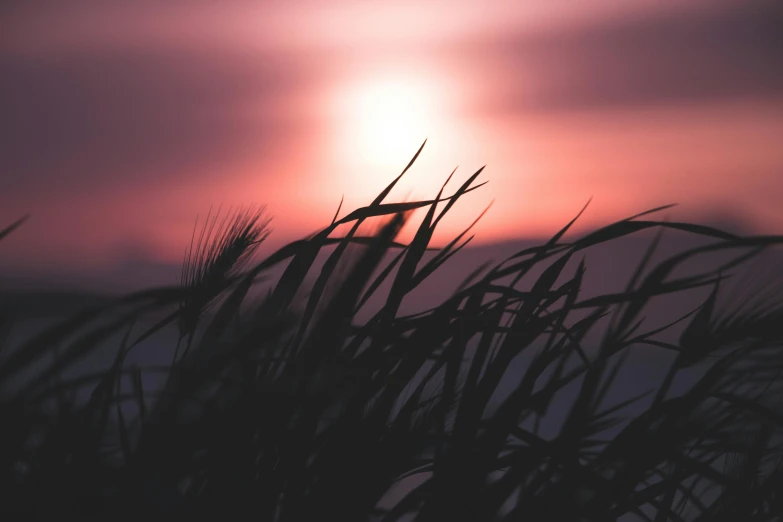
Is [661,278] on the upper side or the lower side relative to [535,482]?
upper

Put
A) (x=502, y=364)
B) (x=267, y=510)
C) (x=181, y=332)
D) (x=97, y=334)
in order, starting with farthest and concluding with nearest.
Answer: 1. (x=181, y=332)
2. (x=502, y=364)
3. (x=267, y=510)
4. (x=97, y=334)

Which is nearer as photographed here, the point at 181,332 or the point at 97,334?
the point at 97,334

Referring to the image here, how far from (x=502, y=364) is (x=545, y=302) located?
0.13 m

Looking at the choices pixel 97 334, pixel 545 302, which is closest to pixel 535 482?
pixel 545 302

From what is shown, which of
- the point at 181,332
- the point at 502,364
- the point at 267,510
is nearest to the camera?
the point at 267,510

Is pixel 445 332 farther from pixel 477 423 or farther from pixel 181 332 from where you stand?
pixel 181 332

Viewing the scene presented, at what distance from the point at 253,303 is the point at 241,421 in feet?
0.40

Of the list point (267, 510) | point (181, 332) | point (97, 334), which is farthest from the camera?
point (181, 332)

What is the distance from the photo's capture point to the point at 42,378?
61 centimetres

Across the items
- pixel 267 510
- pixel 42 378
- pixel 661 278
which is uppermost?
pixel 661 278

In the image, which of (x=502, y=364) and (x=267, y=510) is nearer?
(x=267, y=510)

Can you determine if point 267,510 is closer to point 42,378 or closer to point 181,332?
point 42,378

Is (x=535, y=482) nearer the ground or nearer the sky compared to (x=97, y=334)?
nearer the ground

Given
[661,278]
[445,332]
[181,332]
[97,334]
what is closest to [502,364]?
[445,332]
